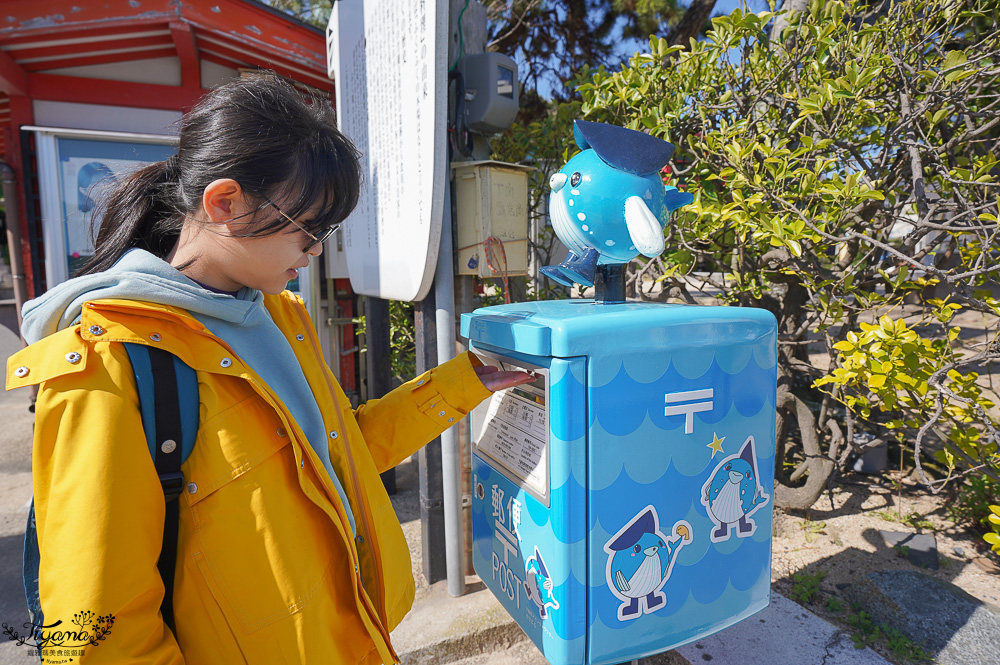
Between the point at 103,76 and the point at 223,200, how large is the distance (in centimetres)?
385

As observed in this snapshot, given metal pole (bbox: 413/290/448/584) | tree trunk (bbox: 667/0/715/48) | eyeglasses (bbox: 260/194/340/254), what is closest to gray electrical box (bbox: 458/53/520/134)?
metal pole (bbox: 413/290/448/584)

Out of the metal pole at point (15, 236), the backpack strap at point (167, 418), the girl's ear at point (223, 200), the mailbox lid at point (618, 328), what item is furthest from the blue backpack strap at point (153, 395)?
the metal pole at point (15, 236)

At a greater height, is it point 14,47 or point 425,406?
point 14,47

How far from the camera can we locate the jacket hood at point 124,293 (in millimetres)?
861

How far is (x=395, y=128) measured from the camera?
2.12 m

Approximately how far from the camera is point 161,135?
388cm

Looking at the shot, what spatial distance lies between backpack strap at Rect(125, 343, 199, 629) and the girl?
0.05 ft

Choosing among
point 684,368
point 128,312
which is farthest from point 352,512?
point 684,368

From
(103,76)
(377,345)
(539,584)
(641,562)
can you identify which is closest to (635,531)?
(641,562)

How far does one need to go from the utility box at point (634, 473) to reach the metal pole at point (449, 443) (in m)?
0.67

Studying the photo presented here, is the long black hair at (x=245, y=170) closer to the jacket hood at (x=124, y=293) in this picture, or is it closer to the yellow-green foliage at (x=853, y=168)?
the jacket hood at (x=124, y=293)

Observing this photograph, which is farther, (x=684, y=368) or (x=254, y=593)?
(x=684, y=368)

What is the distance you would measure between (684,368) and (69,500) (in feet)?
3.76

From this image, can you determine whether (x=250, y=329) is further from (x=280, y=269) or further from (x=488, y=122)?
(x=488, y=122)
